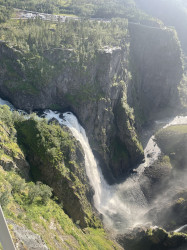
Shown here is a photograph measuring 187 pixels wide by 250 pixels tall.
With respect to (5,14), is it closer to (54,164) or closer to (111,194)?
(54,164)

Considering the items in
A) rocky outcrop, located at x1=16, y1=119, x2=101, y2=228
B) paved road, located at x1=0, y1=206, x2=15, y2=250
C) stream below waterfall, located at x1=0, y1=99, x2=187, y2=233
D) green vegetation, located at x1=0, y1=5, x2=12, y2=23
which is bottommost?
stream below waterfall, located at x1=0, y1=99, x2=187, y2=233

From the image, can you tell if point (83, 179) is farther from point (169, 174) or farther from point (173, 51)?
point (173, 51)

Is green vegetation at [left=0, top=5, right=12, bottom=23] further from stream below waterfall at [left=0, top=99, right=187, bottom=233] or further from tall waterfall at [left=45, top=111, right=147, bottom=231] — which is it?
tall waterfall at [left=45, top=111, right=147, bottom=231]

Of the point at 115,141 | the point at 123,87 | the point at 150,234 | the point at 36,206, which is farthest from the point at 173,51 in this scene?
the point at 36,206

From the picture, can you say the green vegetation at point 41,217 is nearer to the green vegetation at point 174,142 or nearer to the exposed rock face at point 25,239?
the exposed rock face at point 25,239

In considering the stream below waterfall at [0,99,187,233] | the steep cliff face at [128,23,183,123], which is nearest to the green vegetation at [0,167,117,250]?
the stream below waterfall at [0,99,187,233]

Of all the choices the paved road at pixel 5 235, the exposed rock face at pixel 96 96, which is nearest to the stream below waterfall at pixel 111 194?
the exposed rock face at pixel 96 96
